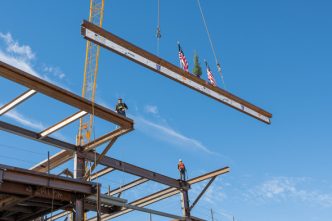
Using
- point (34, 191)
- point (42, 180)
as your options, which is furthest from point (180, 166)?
point (34, 191)

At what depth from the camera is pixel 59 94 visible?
1898cm

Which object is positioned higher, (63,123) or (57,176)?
(63,123)

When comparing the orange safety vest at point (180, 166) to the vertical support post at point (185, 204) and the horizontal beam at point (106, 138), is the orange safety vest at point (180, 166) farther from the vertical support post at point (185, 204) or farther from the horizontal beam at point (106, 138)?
the horizontal beam at point (106, 138)

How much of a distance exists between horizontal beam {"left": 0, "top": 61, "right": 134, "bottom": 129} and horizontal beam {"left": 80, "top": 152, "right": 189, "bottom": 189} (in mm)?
3136

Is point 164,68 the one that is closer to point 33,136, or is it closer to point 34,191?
point 33,136

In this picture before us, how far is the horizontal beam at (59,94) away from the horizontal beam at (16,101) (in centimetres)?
51

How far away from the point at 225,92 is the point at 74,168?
1346 cm

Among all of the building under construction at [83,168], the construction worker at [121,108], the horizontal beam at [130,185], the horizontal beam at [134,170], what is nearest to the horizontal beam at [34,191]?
the building under construction at [83,168]

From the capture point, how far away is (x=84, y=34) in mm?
23109

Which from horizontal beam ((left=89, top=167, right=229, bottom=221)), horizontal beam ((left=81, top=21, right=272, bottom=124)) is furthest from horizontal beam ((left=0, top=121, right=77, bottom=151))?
horizontal beam ((left=89, top=167, right=229, bottom=221))

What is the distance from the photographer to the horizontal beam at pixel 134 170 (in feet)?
76.8

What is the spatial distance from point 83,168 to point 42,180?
615 centimetres

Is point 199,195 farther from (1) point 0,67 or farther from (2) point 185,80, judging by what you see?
(1) point 0,67

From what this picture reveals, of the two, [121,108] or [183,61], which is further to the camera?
[183,61]
